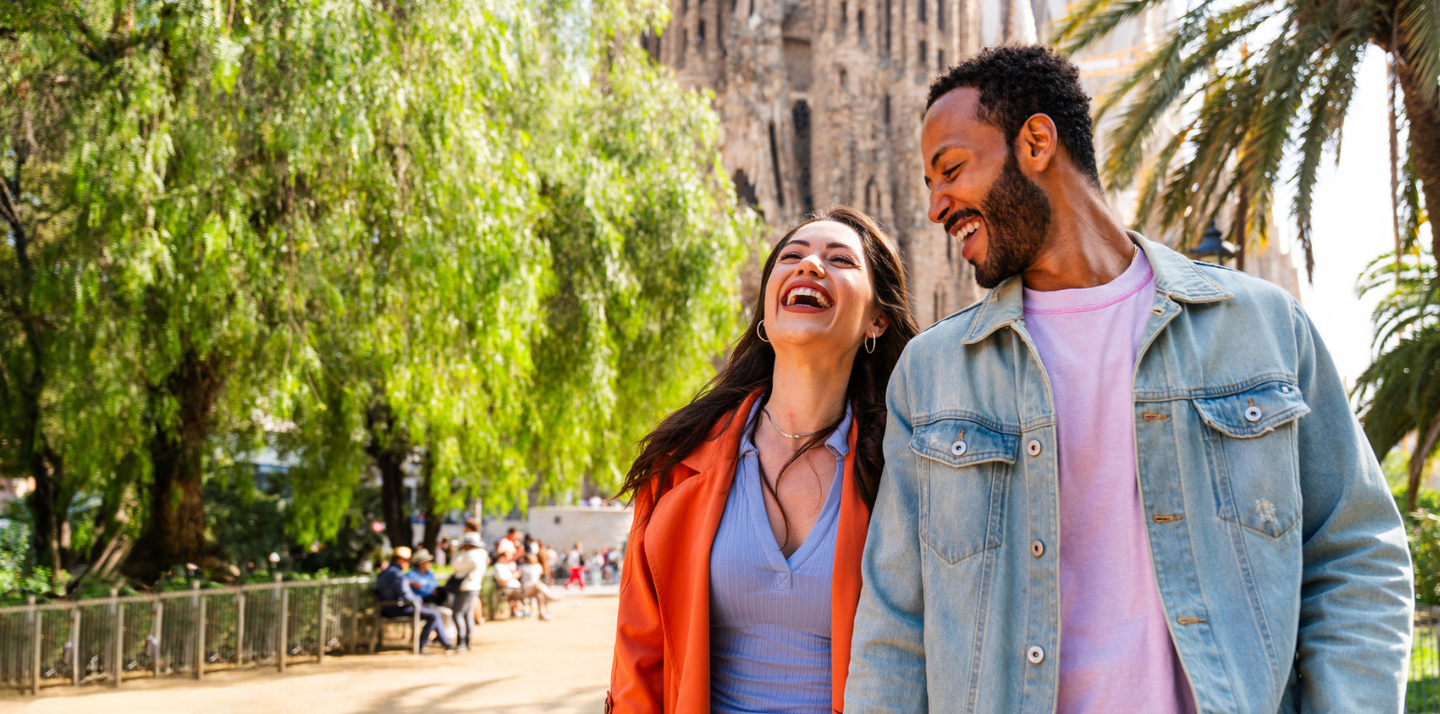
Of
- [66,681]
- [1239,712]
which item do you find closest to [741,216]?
[66,681]

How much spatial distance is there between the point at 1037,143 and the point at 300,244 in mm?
6978

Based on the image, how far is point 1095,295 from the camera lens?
72.9 inches

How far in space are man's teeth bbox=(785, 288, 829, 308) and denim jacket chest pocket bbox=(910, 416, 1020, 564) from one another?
0.67 metres

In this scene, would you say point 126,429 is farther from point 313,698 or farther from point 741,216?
point 741,216

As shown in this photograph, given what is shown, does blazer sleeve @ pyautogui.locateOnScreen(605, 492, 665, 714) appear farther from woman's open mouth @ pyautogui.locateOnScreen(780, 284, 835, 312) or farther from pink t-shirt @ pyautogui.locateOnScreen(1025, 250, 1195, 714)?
pink t-shirt @ pyautogui.locateOnScreen(1025, 250, 1195, 714)

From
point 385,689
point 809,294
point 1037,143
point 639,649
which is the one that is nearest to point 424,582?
point 385,689

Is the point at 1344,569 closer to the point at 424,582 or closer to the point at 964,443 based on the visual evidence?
the point at 964,443

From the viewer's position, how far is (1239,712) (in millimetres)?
1494

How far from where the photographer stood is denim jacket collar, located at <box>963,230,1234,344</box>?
1.75 meters

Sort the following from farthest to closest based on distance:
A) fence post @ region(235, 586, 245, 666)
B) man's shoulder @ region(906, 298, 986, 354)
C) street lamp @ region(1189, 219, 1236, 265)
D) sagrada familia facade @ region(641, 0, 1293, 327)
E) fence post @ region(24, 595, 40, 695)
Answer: sagrada familia facade @ region(641, 0, 1293, 327) < fence post @ region(235, 586, 245, 666) < street lamp @ region(1189, 219, 1236, 265) < fence post @ region(24, 595, 40, 695) < man's shoulder @ region(906, 298, 986, 354)

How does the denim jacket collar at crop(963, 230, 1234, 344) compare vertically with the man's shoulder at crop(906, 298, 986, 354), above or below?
above

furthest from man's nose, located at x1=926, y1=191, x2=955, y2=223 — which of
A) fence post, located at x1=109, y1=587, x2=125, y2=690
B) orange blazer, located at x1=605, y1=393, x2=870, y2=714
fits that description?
fence post, located at x1=109, y1=587, x2=125, y2=690

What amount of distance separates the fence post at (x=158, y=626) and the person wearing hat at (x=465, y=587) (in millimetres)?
3201

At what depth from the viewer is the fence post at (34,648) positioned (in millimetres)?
7969
